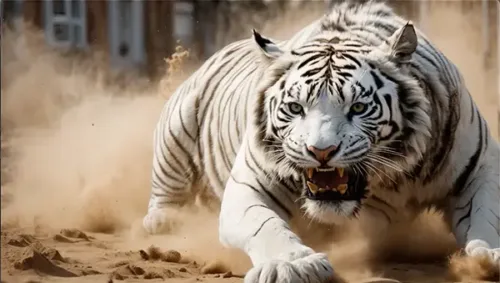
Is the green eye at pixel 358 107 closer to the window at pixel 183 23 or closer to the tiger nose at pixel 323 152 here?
the tiger nose at pixel 323 152

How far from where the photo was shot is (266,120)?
12.2ft

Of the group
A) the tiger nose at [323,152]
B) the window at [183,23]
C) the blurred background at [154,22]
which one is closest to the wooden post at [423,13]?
the blurred background at [154,22]

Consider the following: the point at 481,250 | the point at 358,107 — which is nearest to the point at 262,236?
the point at 358,107

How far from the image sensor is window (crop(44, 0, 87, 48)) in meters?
5.53

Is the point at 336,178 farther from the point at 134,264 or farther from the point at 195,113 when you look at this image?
the point at 195,113

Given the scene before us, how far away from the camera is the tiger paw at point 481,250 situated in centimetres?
339

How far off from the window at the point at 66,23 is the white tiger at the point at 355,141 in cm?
184

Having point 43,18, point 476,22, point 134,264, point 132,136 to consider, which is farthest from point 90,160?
point 476,22

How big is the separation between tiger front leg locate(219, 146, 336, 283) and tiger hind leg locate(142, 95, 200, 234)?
2.53 feet

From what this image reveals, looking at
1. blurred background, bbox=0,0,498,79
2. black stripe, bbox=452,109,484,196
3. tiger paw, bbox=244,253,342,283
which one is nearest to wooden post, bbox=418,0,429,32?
blurred background, bbox=0,0,498,79

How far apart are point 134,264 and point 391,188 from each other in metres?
1.00

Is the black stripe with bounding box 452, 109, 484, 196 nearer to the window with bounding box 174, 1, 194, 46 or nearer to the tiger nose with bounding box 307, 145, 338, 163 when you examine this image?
the tiger nose with bounding box 307, 145, 338, 163

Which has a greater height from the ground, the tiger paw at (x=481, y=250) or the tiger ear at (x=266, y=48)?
the tiger ear at (x=266, y=48)

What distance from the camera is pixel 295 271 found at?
310 cm
